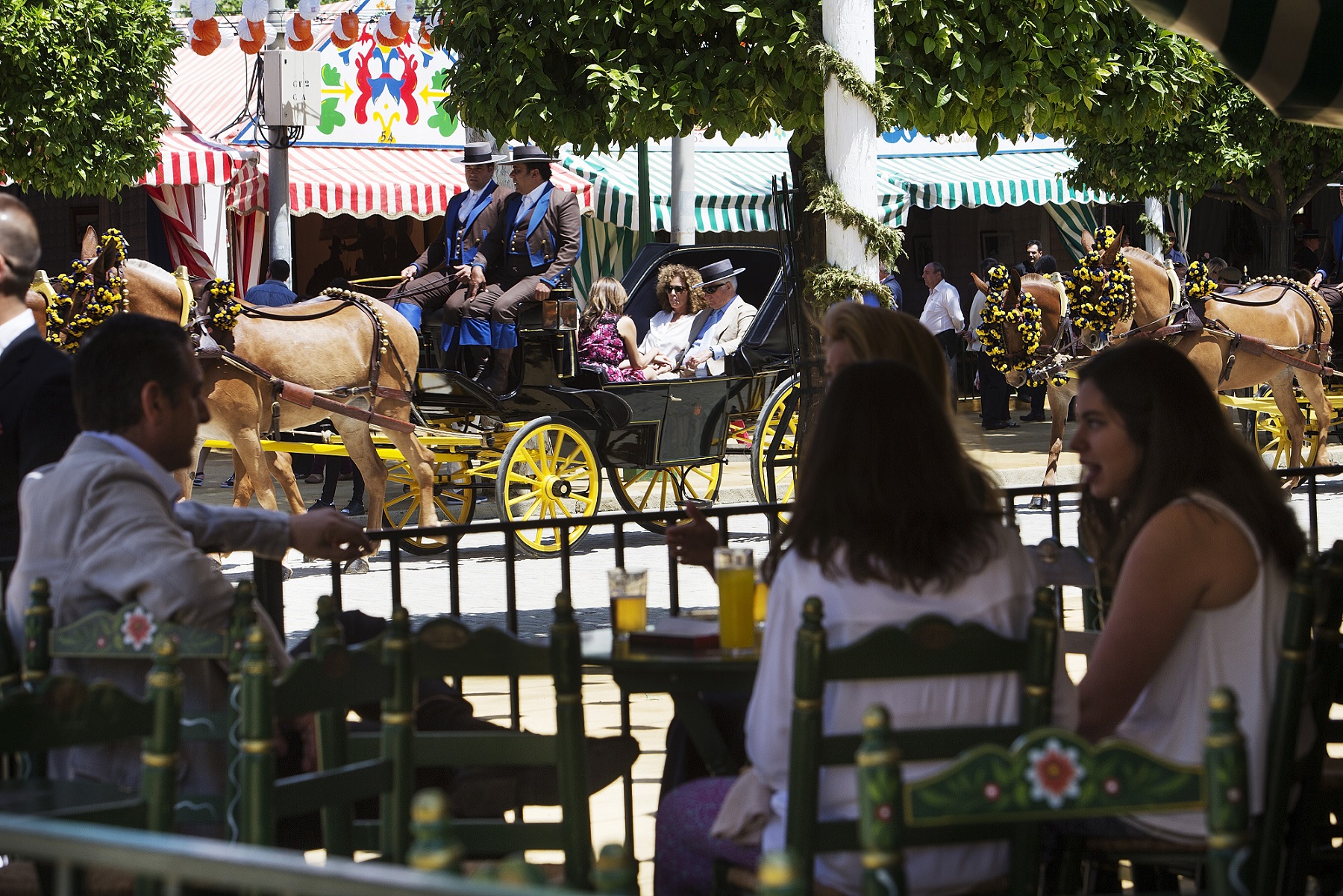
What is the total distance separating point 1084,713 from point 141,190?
20693 millimetres

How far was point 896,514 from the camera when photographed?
298 cm

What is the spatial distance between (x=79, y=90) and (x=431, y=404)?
566 centimetres

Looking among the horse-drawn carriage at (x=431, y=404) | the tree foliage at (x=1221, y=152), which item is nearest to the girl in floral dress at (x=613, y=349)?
the horse-drawn carriage at (x=431, y=404)

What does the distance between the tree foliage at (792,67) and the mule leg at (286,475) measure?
3.46 m

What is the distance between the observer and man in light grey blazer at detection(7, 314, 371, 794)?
3281mm

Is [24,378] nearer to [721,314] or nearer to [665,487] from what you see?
[665,487]

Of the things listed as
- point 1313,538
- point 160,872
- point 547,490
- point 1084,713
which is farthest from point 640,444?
point 160,872

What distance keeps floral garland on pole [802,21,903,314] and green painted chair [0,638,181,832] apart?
5.11 m

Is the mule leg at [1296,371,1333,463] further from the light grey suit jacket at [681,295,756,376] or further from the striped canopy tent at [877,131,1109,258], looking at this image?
the striped canopy tent at [877,131,1109,258]

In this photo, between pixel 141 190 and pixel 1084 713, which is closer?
pixel 1084 713

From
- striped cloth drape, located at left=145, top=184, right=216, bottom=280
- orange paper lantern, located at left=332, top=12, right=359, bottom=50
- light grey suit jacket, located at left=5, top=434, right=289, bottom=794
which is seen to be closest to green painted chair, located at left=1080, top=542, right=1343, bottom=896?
light grey suit jacket, located at left=5, top=434, right=289, bottom=794

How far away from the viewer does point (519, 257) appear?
10.7 m

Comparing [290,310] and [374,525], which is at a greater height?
[290,310]

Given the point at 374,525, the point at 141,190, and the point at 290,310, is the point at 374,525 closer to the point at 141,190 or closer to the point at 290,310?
the point at 290,310
